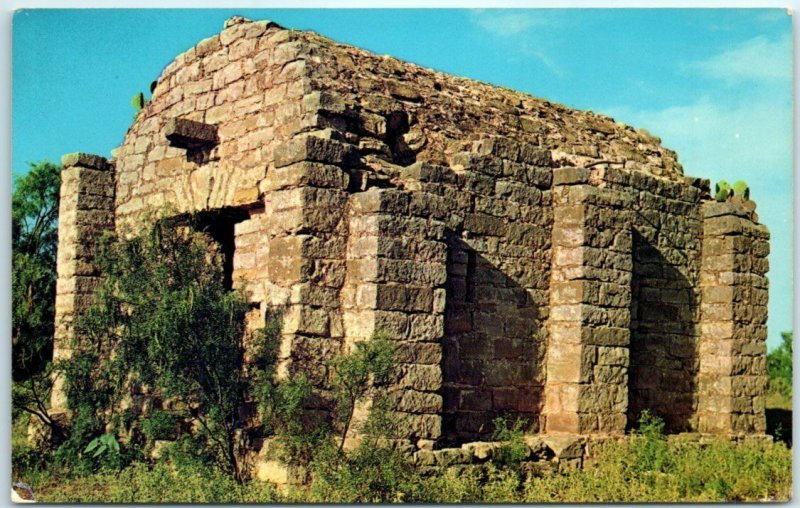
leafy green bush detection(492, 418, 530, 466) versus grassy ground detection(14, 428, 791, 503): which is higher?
leafy green bush detection(492, 418, 530, 466)

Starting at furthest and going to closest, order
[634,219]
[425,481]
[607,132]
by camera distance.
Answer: [607,132], [634,219], [425,481]

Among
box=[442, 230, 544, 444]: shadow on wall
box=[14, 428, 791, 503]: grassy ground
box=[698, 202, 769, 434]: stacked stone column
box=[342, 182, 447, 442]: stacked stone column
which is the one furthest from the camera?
box=[698, 202, 769, 434]: stacked stone column

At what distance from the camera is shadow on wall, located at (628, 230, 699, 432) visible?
12.2 m

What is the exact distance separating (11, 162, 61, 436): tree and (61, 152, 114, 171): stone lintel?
342mm

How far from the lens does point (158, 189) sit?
39.5 ft

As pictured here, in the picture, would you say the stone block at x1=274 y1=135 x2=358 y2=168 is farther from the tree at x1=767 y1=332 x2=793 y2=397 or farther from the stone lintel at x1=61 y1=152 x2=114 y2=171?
the tree at x1=767 y1=332 x2=793 y2=397

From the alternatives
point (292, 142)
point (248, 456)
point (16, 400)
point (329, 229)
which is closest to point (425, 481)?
point (248, 456)

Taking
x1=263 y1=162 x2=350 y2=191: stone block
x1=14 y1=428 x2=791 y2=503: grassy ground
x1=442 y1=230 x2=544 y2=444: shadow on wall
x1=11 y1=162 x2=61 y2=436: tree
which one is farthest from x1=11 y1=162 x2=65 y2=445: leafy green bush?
x1=442 y1=230 x2=544 y2=444: shadow on wall

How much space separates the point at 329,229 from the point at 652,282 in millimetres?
4074

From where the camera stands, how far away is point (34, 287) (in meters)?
12.6

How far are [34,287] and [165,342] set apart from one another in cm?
341

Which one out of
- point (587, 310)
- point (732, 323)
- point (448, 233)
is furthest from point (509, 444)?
point (732, 323)

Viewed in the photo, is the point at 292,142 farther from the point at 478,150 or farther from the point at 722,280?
the point at 722,280

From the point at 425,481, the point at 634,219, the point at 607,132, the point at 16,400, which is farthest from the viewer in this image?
the point at 607,132
